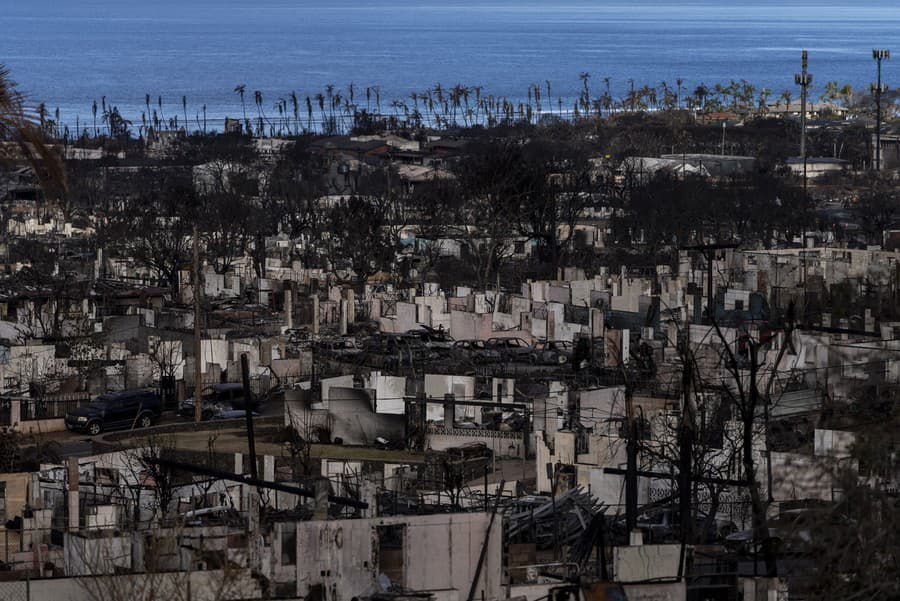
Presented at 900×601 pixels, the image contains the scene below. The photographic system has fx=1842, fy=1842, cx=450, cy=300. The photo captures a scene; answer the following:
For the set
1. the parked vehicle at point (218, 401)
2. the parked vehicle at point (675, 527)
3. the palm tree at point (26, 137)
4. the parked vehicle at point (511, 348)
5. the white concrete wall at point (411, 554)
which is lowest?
the parked vehicle at point (218, 401)

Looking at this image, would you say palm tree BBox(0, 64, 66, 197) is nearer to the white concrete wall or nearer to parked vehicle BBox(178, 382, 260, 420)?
the white concrete wall

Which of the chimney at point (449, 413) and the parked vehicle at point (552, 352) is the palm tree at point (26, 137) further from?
the parked vehicle at point (552, 352)

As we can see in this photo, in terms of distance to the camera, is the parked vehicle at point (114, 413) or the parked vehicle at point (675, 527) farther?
the parked vehicle at point (114, 413)

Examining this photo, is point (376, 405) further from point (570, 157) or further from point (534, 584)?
point (570, 157)

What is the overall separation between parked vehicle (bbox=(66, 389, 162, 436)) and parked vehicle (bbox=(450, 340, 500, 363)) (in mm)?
4357

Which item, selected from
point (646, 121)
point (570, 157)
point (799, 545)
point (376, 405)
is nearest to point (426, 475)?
point (376, 405)

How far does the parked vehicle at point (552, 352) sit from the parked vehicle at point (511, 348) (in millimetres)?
120

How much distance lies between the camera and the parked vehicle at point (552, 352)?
2484 cm

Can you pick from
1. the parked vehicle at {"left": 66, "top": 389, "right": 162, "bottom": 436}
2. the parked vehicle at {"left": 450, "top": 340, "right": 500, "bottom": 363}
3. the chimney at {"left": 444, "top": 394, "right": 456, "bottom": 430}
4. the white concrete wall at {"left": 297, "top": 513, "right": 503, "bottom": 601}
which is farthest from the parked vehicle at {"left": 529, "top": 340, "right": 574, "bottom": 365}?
the white concrete wall at {"left": 297, "top": 513, "right": 503, "bottom": 601}

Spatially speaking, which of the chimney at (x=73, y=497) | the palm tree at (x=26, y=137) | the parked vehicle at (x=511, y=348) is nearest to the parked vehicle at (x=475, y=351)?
the parked vehicle at (x=511, y=348)

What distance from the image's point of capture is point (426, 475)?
18531 mm

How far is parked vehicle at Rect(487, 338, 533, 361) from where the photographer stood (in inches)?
997

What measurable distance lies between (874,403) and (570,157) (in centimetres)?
5196

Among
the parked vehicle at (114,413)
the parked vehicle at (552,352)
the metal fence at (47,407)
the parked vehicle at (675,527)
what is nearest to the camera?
the parked vehicle at (675,527)
